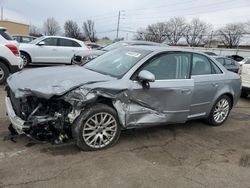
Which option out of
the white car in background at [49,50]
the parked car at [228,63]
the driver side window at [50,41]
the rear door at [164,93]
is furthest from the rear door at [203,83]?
the driver side window at [50,41]

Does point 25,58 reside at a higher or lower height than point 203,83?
lower

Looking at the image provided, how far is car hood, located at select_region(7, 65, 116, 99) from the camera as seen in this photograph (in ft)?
12.2

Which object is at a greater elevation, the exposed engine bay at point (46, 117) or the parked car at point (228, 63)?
the parked car at point (228, 63)

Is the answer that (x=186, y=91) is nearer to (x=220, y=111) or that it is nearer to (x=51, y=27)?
(x=220, y=111)

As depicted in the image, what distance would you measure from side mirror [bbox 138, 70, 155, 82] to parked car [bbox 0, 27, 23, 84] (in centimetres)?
522

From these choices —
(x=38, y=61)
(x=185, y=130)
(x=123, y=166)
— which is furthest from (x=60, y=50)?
(x=123, y=166)

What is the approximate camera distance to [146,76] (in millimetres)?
4137

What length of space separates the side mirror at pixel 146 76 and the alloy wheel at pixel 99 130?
737 mm

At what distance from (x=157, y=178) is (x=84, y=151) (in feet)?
3.82

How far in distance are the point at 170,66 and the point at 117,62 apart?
0.92m

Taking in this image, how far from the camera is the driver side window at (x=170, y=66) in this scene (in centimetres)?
455

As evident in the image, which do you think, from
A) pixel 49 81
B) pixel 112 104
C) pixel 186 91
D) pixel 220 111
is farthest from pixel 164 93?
pixel 220 111

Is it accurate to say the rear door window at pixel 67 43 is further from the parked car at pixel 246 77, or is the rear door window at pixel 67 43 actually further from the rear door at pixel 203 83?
the rear door at pixel 203 83

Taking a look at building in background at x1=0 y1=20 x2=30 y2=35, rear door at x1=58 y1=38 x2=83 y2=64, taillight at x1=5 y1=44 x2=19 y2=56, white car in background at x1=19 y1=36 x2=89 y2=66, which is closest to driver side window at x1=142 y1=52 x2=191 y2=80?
taillight at x1=5 y1=44 x2=19 y2=56
